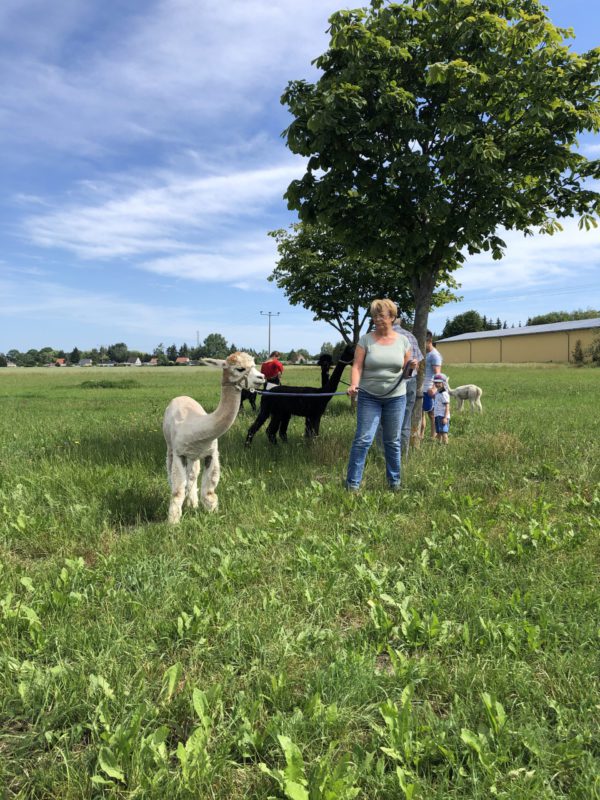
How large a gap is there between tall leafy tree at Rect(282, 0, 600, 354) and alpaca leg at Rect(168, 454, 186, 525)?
4.81 m

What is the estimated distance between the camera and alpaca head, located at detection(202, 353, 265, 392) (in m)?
4.83

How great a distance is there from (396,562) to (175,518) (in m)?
2.15

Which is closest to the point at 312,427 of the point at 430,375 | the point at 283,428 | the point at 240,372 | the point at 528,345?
the point at 283,428

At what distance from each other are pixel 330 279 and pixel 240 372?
654 inches

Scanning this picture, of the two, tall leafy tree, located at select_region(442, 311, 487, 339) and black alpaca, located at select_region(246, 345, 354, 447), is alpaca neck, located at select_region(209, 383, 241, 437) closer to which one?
black alpaca, located at select_region(246, 345, 354, 447)

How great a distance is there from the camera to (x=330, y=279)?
20.7m

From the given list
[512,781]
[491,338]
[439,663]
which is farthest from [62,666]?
[491,338]

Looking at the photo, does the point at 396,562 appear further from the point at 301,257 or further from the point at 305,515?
the point at 301,257

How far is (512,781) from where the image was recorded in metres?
1.97

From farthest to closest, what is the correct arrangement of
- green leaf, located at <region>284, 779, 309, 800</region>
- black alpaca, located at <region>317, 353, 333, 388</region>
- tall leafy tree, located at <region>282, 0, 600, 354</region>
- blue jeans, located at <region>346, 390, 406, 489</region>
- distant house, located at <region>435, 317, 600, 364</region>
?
distant house, located at <region>435, 317, 600, 364</region>, black alpaca, located at <region>317, 353, 333, 388</region>, tall leafy tree, located at <region>282, 0, 600, 354</region>, blue jeans, located at <region>346, 390, 406, 489</region>, green leaf, located at <region>284, 779, 309, 800</region>

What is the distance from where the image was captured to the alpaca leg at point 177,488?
16.0 feet

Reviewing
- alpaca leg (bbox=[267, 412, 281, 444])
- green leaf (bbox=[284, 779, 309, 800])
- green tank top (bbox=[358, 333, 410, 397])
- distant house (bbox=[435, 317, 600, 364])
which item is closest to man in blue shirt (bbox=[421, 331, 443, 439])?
alpaca leg (bbox=[267, 412, 281, 444])

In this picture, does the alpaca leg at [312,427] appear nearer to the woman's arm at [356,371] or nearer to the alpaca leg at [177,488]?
the woman's arm at [356,371]

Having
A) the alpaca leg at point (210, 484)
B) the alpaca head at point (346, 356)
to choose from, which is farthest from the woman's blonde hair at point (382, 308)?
the alpaca head at point (346, 356)
